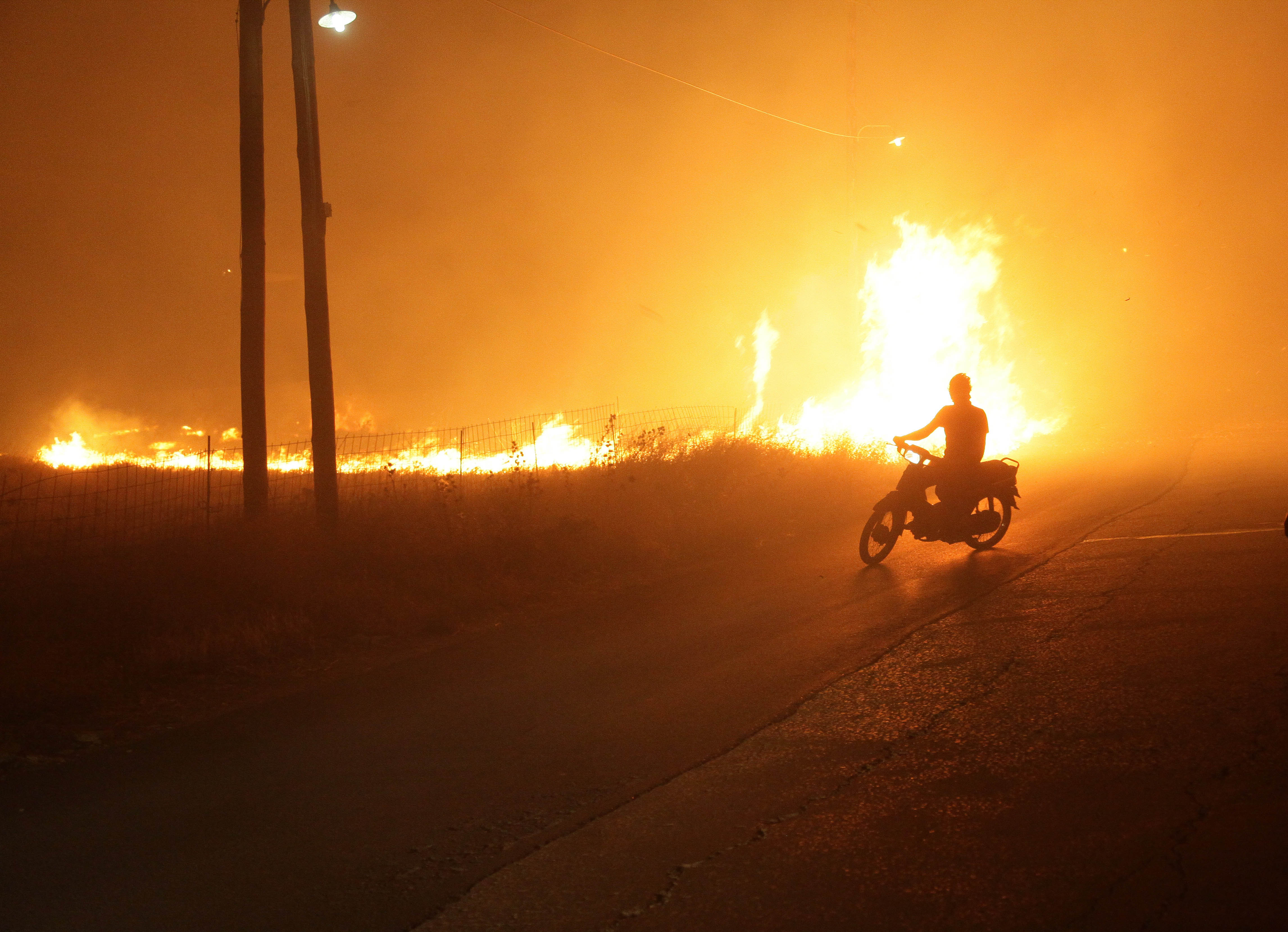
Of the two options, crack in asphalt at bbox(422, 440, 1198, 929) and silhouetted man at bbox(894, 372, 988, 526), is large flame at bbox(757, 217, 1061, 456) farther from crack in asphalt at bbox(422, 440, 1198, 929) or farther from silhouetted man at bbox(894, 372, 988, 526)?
crack in asphalt at bbox(422, 440, 1198, 929)

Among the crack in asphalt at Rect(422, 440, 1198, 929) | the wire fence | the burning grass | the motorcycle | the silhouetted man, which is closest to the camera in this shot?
the crack in asphalt at Rect(422, 440, 1198, 929)

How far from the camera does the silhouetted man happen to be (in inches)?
433

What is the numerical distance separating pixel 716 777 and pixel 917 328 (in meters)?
27.1

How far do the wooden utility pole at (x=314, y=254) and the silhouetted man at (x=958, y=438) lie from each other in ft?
22.4

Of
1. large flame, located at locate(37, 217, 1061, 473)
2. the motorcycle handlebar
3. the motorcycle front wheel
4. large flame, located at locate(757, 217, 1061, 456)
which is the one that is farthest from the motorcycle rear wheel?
large flame, located at locate(757, 217, 1061, 456)

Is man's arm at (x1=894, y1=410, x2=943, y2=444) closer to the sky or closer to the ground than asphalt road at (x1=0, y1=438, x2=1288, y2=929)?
closer to the sky

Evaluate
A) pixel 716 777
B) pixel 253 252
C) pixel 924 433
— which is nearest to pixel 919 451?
pixel 924 433

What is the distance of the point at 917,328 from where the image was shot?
1191 inches

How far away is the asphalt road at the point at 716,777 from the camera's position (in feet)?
12.8

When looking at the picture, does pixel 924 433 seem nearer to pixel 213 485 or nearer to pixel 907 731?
pixel 907 731

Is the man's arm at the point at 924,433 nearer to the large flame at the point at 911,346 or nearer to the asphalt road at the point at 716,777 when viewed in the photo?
the asphalt road at the point at 716,777

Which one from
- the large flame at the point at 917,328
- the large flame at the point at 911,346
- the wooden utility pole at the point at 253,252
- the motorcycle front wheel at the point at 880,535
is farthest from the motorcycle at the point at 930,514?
the large flame at the point at 917,328

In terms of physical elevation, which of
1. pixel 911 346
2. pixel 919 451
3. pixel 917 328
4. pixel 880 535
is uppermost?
pixel 917 328

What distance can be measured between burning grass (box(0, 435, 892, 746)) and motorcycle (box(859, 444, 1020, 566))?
8.44 feet
